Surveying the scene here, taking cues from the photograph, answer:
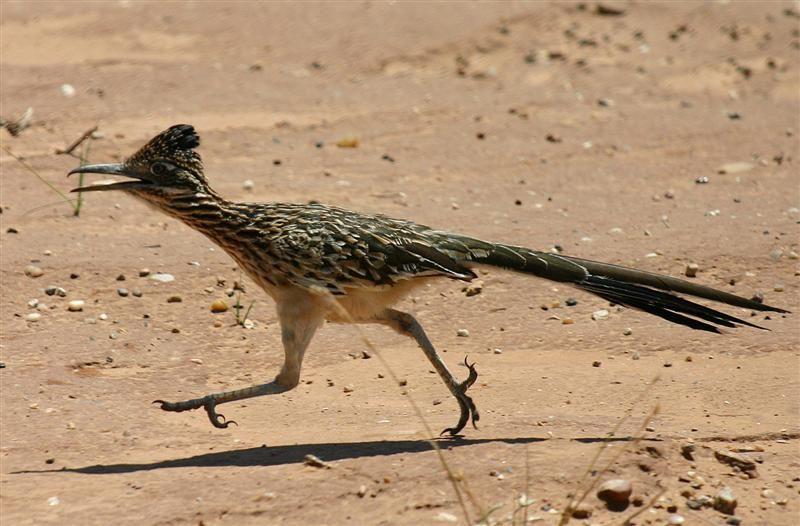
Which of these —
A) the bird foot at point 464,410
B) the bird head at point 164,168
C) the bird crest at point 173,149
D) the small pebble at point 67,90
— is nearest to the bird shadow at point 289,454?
the bird foot at point 464,410

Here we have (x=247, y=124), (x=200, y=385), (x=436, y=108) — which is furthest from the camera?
(x=436, y=108)

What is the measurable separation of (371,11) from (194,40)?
2.40 metres

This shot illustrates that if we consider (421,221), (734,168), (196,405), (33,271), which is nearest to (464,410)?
(196,405)

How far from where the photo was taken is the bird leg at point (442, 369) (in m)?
6.30

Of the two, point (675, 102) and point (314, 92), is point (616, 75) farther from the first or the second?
point (314, 92)

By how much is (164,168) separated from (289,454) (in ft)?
5.32

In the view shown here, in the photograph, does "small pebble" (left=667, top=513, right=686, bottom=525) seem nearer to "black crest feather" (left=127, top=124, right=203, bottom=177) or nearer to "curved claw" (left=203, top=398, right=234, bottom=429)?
"curved claw" (left=203, top=398, right=234, bottom=429)

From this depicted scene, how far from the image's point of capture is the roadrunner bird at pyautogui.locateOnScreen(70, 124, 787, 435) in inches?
245

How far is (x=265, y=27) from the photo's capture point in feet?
49.0

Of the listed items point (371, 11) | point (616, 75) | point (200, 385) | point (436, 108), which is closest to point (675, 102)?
point (616, 75)

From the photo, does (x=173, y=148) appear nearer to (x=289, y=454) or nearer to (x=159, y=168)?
(x=159, y=168)

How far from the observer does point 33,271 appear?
8.37 m

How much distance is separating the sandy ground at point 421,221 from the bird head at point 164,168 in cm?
118

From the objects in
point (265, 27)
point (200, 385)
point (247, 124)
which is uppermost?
point (265, 27)
